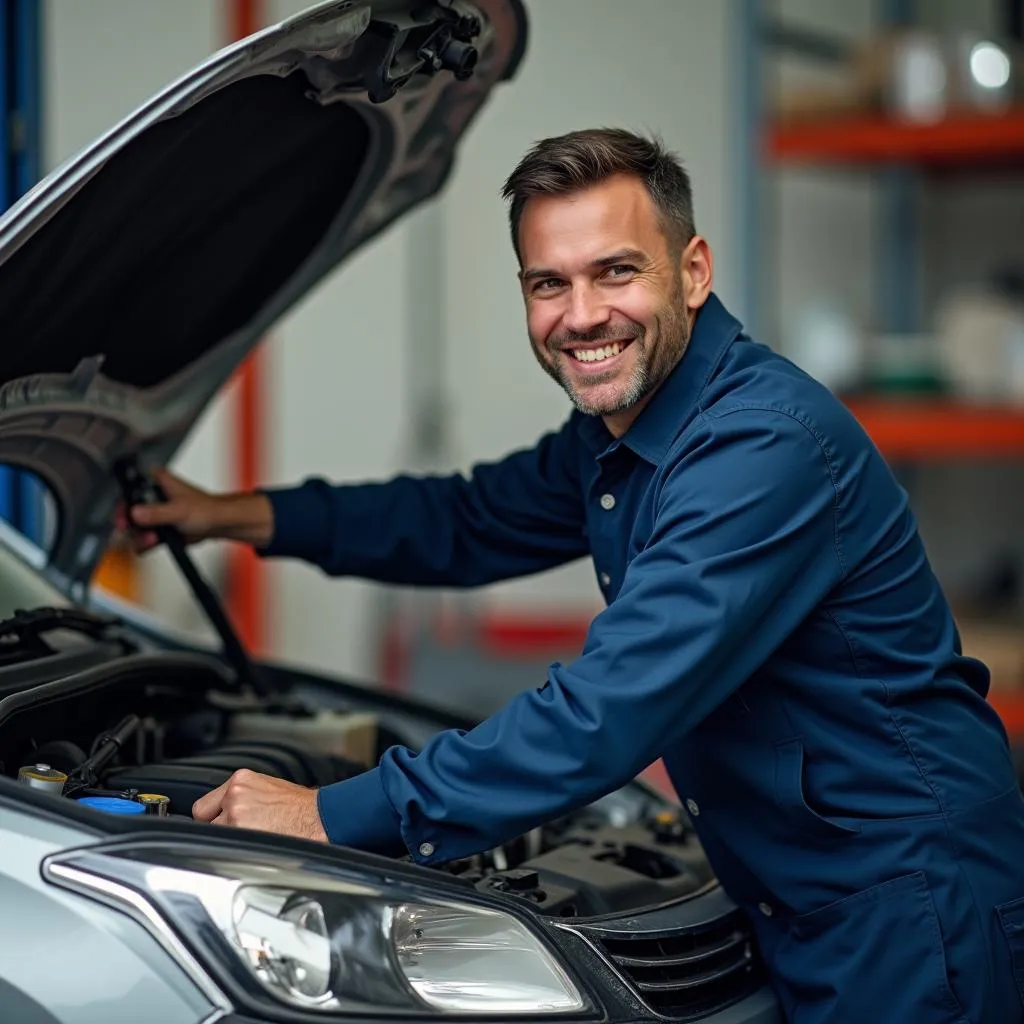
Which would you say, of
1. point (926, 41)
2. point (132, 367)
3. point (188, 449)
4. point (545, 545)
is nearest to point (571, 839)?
point (545, 545)

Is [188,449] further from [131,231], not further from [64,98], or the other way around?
[131,231]

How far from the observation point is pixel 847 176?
5.40m

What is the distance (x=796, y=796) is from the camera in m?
1.70

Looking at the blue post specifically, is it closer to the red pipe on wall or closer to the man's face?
the man's face

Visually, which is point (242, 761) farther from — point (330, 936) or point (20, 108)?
point (20, 108)

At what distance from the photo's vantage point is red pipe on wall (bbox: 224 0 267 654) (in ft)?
18.9

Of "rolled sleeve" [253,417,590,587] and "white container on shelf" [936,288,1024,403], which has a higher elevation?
"white container on shelf" [936,288,1024,403]

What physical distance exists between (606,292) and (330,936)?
824 millimetres

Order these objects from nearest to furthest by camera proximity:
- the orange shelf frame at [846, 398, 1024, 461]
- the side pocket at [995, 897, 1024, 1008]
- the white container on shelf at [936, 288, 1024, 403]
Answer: the side pocket at [995, 897, 1024, 1008] → the orange shelf frame at [846, 398, 1024, 461] → the white container on shelf at [936, 288, 1024, 403]

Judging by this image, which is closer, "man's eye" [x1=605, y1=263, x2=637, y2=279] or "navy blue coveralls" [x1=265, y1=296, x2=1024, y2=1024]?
"navy blue coveralls" [x1=265, y1=296, x2=1024, y2=1024]

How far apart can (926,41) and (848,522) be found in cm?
296

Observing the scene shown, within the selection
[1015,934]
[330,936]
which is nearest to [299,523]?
[330,936]

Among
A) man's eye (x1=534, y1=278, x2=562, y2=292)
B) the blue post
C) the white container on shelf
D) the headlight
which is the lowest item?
the headlight

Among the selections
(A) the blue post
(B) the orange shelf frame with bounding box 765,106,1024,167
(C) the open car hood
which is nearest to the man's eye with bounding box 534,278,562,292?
(C) the open car hood
